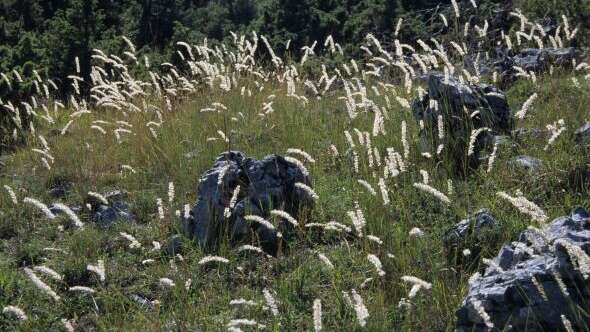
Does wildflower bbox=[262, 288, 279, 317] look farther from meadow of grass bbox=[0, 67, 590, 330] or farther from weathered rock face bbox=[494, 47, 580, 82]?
weathered rock face bbox=[494, 47, 580, 82]

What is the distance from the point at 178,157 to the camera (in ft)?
24.4

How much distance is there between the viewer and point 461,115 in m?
6.50

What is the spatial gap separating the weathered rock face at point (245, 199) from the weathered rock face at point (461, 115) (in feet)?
4.45

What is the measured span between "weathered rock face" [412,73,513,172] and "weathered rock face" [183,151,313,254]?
1358 millimetres

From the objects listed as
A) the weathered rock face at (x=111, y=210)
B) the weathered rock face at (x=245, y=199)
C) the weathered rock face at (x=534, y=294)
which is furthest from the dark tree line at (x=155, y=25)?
the weathered rock face at (x=534, y=294)

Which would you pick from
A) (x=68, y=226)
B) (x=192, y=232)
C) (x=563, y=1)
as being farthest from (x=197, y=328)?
(x=563, y=1)

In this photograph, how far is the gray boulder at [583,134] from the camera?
597 centimetres

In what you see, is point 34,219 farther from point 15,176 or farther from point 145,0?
point 145,0

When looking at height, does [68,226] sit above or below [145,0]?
below

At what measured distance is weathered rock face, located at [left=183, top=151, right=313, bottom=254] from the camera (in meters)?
Result: 5.48

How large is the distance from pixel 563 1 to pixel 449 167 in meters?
7.61

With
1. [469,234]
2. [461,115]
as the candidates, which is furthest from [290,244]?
[461,115]

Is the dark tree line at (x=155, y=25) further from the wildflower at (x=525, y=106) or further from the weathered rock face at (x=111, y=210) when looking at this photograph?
the wildflower at (x=525, y=106)

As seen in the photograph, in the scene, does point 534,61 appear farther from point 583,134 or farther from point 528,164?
point 528,164
